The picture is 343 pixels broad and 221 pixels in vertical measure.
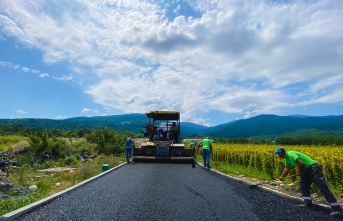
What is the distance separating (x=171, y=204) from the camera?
708cm

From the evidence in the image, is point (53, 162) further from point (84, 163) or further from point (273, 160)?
point (273, 160)

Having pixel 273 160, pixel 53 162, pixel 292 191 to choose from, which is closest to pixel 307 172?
pixel 292 191

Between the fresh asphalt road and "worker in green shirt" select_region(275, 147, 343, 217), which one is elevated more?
"worker in green shirt" select_region(275, 147, 343, 217)

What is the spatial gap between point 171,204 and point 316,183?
10.8 feet

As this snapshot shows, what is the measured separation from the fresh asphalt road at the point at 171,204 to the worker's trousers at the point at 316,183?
29cm

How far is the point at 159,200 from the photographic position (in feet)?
24.6

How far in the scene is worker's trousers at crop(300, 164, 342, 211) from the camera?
6.33 meters

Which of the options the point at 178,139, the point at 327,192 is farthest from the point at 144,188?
the point at 178,139

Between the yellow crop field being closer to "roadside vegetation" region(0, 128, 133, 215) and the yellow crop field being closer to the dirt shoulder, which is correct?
the dirt shoulder

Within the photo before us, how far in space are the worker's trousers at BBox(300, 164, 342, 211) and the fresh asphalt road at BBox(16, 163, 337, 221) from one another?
0.29m

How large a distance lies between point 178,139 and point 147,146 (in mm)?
2835

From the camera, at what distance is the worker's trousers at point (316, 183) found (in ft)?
20.8

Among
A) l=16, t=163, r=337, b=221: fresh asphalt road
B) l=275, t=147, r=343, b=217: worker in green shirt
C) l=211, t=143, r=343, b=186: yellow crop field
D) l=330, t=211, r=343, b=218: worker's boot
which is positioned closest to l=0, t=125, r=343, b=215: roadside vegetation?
l=211, t=143, r=343, b=186: yellow crop field

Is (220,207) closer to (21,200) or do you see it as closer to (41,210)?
(41,210)
